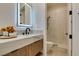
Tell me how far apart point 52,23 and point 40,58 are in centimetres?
434

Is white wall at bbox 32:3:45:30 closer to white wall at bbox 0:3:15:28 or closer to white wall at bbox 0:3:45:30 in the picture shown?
white wall at bbox 0:3:45:30

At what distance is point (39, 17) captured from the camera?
11.1 ft

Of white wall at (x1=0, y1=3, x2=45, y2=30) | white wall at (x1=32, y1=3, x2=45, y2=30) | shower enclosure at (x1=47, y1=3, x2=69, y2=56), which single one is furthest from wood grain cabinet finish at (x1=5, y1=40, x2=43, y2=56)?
shower enclosure at (x1=47, y1=3, x2=69, y2=56)

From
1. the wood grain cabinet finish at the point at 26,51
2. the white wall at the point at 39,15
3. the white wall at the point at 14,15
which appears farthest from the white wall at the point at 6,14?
the white wall at the point at 39,15

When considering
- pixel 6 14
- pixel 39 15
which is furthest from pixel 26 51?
pixel 39 15

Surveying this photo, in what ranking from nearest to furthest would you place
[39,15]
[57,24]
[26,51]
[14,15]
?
[26,51]
[14,15]
[39,15]
[57,24]

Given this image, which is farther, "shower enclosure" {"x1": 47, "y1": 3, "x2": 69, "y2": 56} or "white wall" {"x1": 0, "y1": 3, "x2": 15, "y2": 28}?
"shower enclosure" {"x1": 47, "y1": 3, "x2": 69, "y2": 56}

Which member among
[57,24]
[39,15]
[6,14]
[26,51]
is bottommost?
[26,51]

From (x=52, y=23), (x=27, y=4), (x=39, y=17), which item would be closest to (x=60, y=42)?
(x=52, y=23)

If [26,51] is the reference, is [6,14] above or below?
above

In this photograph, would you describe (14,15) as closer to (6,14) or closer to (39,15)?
(6,14)

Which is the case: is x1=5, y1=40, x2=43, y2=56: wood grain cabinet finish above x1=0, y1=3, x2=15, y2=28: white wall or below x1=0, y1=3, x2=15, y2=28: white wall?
below

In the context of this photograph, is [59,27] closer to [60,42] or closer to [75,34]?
[60,42]

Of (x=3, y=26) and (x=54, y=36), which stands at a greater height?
(x=3, y=26)
